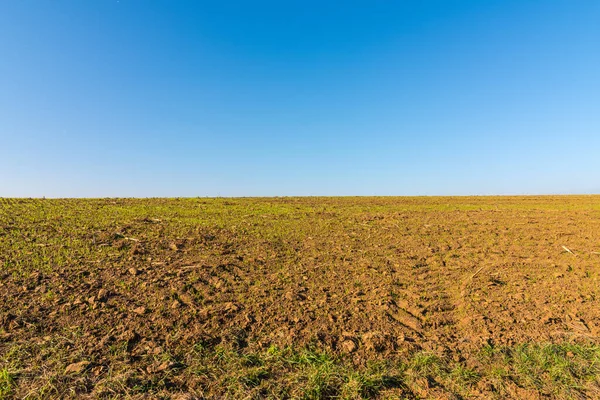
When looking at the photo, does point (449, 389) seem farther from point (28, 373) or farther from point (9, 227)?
point (9, 227)

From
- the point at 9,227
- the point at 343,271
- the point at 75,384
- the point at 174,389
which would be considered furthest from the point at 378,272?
the point at 9,227

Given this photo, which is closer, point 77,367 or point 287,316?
point 77,367

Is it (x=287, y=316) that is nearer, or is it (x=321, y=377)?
(x=321, y=377)

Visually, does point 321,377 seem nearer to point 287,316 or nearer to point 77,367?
point 287,316

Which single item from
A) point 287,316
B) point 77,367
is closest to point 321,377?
point 287,316

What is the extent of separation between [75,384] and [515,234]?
11156 millimetres

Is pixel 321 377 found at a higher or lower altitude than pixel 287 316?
lower

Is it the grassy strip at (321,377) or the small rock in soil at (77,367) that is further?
the small rock in soil at (77,367)

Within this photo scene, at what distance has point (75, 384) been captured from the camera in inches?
128

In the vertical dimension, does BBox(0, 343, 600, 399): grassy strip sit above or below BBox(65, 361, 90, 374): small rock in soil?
below

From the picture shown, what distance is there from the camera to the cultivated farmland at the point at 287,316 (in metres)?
3.40

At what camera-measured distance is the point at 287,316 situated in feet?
15.1

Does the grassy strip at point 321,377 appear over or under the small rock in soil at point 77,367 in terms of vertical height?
under

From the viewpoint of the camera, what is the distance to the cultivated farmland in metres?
3.40
